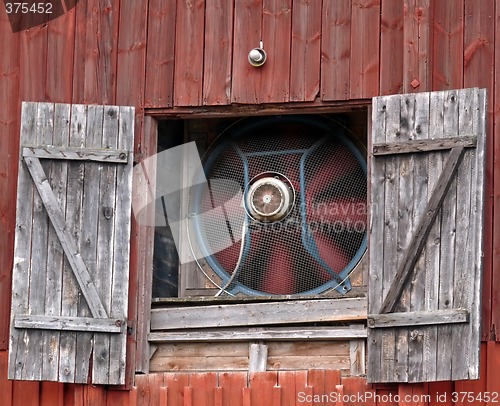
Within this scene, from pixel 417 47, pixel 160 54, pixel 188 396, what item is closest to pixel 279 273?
pixel 188 396

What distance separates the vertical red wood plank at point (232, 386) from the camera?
12.2 meters

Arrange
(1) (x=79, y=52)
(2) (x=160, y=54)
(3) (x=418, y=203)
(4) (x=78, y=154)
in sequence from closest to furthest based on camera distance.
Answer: (3) (x=418, y=203)
(4) (x=78, y=154)
(2) (x=160, y=54)
(1) (x=79, y=52)

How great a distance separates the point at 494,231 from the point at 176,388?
2.37 metres

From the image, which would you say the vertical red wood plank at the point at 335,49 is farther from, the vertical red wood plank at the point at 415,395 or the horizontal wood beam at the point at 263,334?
the vertical red wood plank at the point at 415,395

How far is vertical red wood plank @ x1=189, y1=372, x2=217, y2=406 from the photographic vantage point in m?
12.2

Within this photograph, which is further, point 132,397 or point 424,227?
point 132,397

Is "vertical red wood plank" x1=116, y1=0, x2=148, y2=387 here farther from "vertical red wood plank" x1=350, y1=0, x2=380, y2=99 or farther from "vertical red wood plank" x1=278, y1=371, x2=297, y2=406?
"vertical red wood plank" x1=350, y1=0, x2=380, y2=99

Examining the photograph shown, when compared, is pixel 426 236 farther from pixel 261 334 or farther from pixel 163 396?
pixel 163 396

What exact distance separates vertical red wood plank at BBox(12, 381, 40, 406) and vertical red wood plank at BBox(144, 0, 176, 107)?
2.07 m

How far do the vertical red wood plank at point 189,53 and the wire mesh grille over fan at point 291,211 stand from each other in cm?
93

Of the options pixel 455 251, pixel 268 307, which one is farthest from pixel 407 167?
pixel 268 307

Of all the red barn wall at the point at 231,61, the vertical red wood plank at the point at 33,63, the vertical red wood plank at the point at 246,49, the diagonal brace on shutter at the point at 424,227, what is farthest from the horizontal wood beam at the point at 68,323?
the diagonal brace on shutter at the point at 424,227

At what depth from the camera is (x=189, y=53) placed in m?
12.7

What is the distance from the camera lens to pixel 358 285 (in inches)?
517
